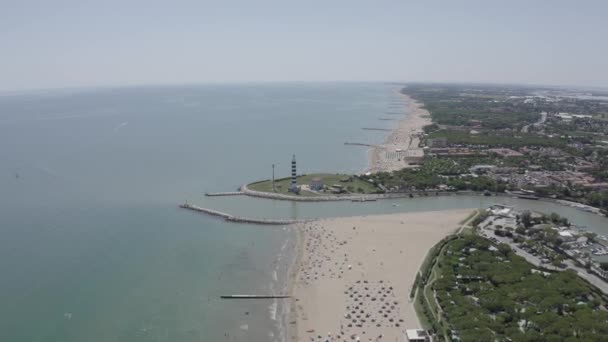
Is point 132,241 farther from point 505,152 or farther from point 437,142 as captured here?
point 505,152

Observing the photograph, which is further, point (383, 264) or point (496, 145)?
point (496, 145)

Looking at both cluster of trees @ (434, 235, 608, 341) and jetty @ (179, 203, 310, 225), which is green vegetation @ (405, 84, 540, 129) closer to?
jetty @ (179, 203, 310, 225)

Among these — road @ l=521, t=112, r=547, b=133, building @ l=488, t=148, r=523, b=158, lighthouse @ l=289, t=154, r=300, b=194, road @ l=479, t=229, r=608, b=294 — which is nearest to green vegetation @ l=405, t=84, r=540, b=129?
road @ l=521, t=112, r=547, b=133

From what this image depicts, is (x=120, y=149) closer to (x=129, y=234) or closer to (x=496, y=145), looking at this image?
(x=129, y=234)

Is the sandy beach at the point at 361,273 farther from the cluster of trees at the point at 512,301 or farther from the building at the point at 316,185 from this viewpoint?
the building at the point at 316,185

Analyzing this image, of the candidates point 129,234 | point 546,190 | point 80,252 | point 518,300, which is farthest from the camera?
point 546,190

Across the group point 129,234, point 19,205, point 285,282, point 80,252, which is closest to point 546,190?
point 285,282

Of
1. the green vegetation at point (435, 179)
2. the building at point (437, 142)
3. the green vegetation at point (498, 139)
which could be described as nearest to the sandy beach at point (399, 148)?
the building at point (437, 142)
